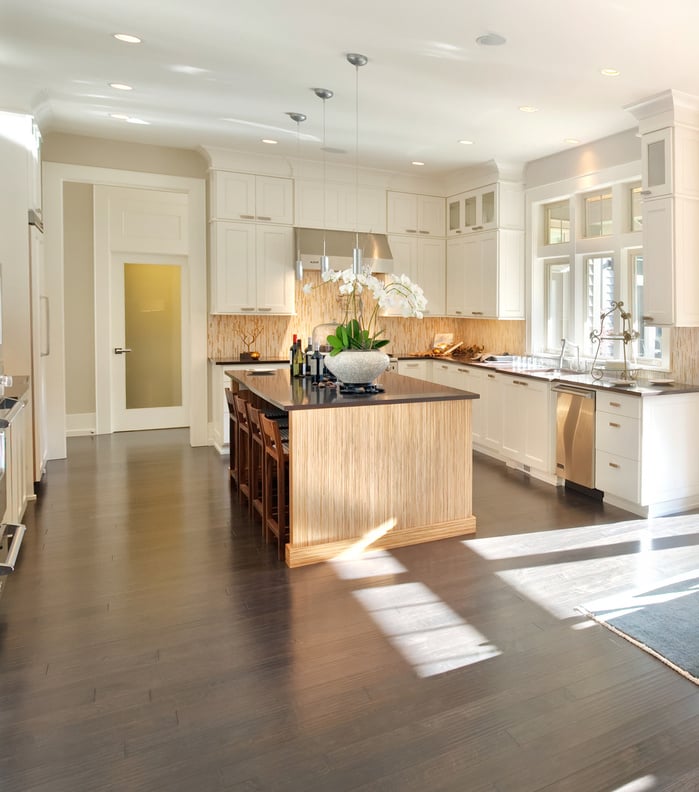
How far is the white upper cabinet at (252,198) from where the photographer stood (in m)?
6.60

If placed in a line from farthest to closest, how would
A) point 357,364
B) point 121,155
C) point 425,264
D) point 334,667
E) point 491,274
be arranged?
point 425,264, point 491,274, point 121,155, point 357,364, point 334,667

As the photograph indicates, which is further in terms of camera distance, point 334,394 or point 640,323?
point 640,323

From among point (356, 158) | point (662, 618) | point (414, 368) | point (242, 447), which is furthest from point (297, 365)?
point (662, 618)

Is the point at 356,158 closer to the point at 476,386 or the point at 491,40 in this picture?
the point at 476,386

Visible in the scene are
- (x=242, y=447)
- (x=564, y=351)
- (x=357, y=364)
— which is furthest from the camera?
(x=564, y=351)

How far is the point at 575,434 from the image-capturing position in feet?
17.0

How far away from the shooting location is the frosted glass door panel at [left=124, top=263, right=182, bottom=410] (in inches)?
308

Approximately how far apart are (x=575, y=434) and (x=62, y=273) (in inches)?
197

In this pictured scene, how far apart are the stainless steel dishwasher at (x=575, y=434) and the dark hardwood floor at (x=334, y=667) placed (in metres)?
0.77

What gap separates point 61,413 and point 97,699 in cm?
451

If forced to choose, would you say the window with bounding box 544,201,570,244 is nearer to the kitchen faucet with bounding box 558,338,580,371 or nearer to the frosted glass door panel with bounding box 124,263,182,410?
the kitchen faucet with bounding box 558,338,580,371

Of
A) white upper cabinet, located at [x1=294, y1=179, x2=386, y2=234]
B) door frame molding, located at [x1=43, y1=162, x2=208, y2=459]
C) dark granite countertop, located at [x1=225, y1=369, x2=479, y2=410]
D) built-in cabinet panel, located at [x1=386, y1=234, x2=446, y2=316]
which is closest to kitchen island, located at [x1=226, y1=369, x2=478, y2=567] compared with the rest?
dark granite countertop, located at [x1=225, y1=369, x2=479, y2=410]

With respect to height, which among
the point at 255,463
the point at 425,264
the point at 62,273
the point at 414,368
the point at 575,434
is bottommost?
the point at 255,463

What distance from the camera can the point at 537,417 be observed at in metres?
5.65
